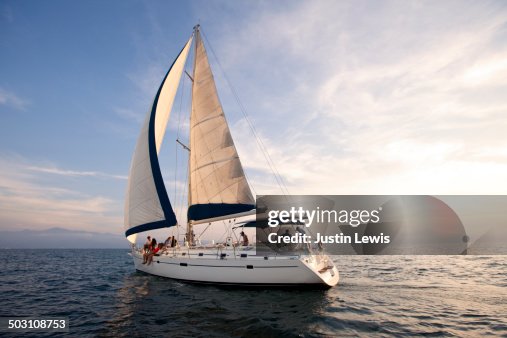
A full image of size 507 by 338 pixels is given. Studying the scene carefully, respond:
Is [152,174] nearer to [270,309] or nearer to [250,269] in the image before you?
[250,269]

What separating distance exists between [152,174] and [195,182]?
2.77 metres

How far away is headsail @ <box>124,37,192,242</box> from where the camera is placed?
62.4 ft

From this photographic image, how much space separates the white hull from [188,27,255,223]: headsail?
303 centimetres

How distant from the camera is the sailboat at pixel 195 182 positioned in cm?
1777

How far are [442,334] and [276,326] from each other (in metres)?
5.00

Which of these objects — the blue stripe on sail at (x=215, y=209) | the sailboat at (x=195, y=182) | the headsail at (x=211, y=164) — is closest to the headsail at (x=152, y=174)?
the sailboat at (x=195, y=182)

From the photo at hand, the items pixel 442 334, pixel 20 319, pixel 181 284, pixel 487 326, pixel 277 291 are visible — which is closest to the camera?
pixel 442 334

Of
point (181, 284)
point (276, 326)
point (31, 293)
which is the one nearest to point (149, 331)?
point (276, 326)

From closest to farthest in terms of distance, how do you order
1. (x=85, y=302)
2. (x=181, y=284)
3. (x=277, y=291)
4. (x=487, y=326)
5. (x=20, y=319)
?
(x=487, y=326), (x=20, y=319), (x=85, y=302), (x=277, y=291), (x=181, y=284)

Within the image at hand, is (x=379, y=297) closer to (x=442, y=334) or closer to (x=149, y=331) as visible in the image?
(x=442, y=334)

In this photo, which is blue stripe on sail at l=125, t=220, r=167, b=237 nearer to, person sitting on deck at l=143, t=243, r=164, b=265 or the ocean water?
person sitting on deck at l=143, t=243, r=164, b=265

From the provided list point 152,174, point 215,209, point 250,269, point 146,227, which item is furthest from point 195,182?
point 250,269

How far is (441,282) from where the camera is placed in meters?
18.8

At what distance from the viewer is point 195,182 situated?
65.7 ft
